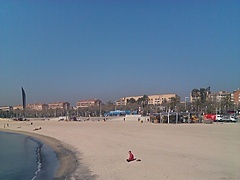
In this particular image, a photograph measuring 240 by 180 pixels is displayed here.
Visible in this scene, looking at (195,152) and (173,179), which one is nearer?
(173,179)

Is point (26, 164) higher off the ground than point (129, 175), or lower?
lower

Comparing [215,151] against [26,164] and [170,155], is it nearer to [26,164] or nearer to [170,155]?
[170,155]

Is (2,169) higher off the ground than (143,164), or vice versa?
(143,164)

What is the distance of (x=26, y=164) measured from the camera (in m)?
18.1

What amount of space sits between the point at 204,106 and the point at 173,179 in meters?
79.1

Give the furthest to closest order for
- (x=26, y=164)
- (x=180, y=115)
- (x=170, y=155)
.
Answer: (x=180, y=115) → (x=26, y=164) → (x=170, y=155)

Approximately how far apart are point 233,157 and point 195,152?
2354 mm

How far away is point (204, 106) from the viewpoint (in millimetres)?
84938

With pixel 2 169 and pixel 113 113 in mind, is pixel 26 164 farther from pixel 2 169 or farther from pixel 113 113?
pixel 113 113

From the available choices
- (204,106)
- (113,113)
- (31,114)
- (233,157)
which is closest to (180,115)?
(204,106)

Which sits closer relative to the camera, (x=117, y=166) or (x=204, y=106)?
(x=117, y=166)

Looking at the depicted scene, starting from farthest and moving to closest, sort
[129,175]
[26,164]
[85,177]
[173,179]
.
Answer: [26,164] → [85,177] → [129,175] → [173,179]

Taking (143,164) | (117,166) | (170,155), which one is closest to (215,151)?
(170,155)

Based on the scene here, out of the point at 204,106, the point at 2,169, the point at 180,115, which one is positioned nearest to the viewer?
the point at 2,169
